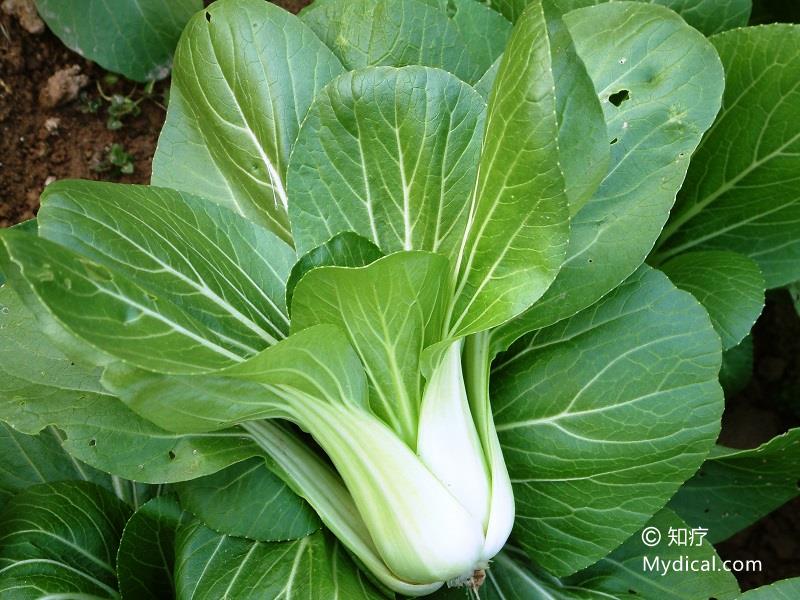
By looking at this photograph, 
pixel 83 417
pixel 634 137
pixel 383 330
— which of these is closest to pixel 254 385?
pixel 383 330

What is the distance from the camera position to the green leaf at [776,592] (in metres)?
1.20

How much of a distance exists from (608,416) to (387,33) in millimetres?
702

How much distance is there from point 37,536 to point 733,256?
1.19 metres

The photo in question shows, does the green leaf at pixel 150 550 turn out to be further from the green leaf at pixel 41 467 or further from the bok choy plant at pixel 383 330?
the green leaf at pixel 41 467

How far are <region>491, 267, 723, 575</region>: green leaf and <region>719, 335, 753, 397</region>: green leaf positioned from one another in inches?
21.1

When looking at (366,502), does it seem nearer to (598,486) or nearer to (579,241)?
(598,486)

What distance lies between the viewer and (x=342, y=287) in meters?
0.92

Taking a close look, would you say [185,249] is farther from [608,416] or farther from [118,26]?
[118,26]

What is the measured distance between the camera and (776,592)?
1205 millimetres

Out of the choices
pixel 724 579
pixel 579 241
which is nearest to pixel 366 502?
pixel 579 241

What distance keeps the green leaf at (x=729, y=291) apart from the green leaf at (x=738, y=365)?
311 mm

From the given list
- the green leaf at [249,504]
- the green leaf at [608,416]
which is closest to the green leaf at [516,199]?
the green leaf at [608,416]

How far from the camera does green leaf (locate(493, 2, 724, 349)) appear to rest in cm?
114

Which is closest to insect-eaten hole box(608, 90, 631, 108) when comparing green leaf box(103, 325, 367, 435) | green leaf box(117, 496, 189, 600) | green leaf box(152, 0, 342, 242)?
green leaf box(152, 0, 342, 242)
